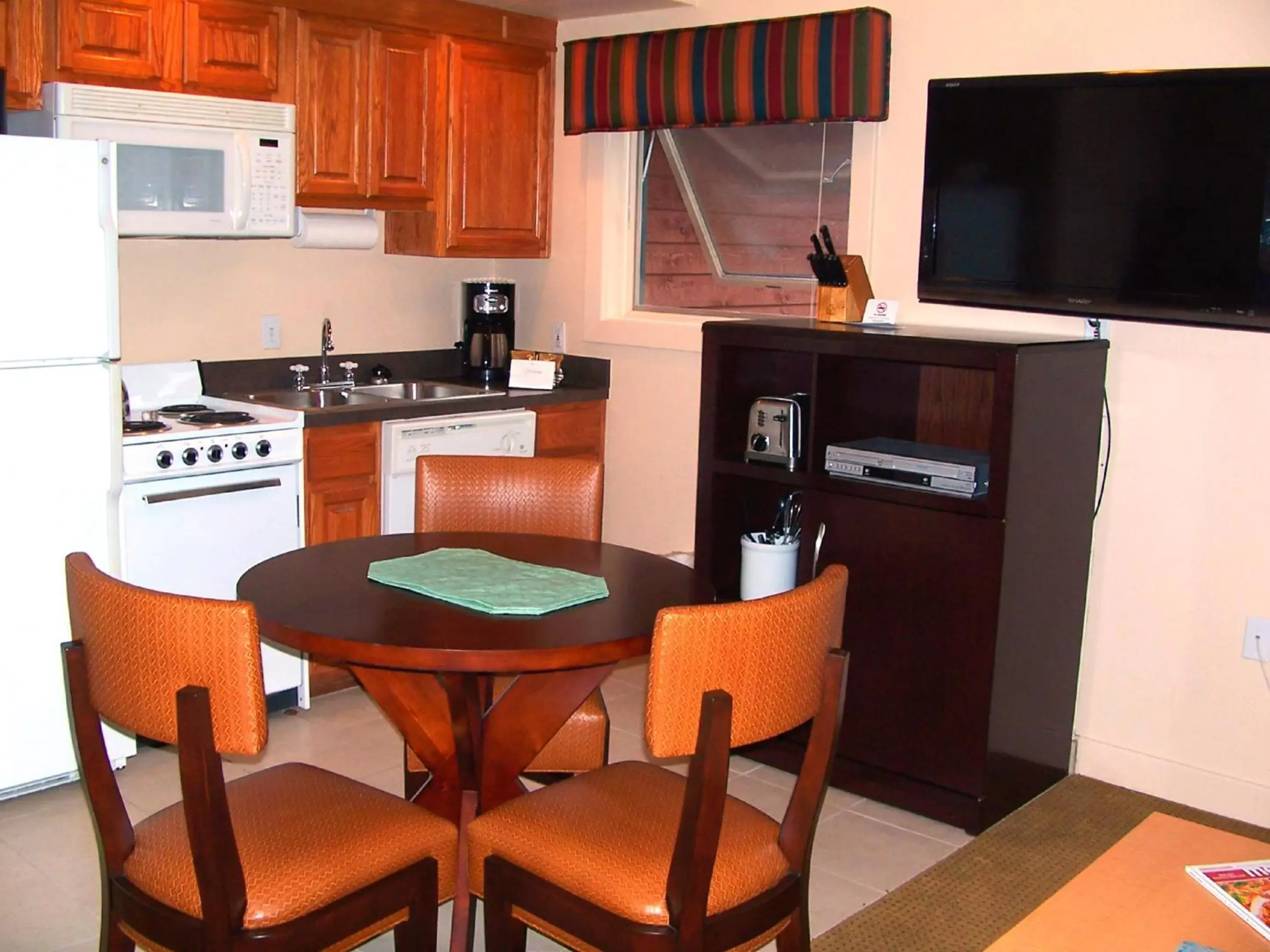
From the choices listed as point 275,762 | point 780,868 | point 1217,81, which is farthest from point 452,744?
point 1217,81

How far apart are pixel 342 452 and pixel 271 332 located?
67cm

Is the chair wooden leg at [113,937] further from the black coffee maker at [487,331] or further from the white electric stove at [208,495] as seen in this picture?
the black coffee maker at [487,331]

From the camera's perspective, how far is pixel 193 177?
3789mm

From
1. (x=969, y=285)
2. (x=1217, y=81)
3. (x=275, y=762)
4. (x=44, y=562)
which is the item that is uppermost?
(x=1217, y=81)

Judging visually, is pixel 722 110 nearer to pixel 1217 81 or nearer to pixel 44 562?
pixel 1217 81

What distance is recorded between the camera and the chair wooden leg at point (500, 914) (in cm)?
218

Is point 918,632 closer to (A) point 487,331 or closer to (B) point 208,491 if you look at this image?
(B) point 208,491

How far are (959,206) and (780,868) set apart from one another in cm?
220

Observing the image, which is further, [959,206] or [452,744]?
[959,206]

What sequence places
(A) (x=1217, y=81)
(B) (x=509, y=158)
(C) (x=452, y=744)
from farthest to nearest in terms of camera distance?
(B) (x=509, y=158)
(A) (x=1217, y=81)
(C) (x=452, y=744)

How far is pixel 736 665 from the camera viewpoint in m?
1.97

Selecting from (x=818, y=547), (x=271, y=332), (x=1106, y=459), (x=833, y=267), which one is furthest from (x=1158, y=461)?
(x=271, y=332)

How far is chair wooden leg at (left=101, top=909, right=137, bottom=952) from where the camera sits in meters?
2.11

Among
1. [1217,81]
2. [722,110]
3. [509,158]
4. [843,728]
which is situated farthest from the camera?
[509,158]
